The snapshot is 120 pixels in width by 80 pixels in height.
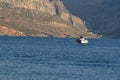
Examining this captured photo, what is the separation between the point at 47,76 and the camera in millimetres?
148375

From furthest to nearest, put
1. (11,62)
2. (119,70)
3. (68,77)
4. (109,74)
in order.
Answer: (11,62)
(119,70)
(109,74)
(68,77)

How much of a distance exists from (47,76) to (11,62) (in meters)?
40.5

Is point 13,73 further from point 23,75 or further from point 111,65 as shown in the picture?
point 111,65

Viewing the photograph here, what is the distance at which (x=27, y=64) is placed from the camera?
594ft

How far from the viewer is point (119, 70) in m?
172

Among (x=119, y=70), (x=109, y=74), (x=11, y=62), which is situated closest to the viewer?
(x=109, y=74)

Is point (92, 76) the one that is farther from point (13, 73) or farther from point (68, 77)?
point (13, 73)

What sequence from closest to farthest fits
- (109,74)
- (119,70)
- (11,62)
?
(109,74)
(119,70)
(11,62)

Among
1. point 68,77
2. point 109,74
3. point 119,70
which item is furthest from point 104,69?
point 68,77

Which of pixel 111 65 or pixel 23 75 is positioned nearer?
pixel 23 75

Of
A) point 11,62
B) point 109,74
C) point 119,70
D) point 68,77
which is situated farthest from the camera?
point 11,62

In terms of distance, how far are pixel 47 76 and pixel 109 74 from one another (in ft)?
66.2

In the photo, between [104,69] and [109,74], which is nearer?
[109,74]

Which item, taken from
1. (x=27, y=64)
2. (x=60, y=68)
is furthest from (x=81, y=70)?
(x=27, y=64)
